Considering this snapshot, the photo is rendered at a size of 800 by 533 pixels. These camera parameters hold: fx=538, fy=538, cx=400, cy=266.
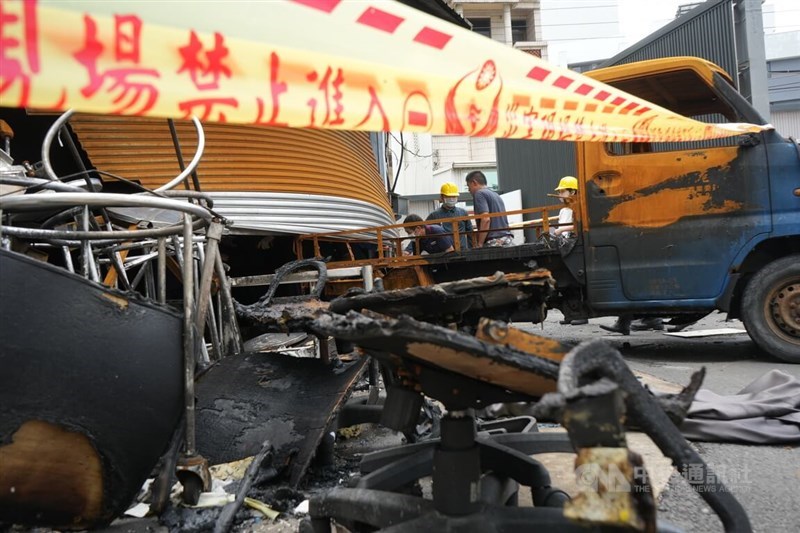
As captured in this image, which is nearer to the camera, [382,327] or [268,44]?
[382,327]

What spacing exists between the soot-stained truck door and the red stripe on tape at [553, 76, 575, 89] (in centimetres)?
223

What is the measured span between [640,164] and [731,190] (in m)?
0.72

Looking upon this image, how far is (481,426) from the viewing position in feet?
8.09

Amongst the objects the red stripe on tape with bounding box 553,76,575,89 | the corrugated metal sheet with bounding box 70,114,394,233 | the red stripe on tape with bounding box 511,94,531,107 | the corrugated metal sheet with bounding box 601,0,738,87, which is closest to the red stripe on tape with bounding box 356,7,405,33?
the red stripe on tape with bounding box 511,94,531,107

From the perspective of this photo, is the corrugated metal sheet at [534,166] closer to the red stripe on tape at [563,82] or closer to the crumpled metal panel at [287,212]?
the crumpled metal panel at [287,212]

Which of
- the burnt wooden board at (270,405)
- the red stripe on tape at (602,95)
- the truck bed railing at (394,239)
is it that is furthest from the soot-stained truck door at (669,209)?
the burnt wooden board at (270,405)

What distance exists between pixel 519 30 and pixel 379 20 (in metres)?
25.3

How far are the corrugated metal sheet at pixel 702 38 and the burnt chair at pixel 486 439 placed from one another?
7.15 m

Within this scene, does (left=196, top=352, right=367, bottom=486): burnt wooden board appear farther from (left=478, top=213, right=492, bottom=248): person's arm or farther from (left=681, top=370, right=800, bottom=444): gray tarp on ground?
(left=478, top=213, right=492, bottom=248): person's arm

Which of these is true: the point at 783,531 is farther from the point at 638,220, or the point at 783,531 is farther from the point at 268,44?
Result: the point at 638,220

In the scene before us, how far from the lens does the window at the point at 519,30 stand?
79.2ft

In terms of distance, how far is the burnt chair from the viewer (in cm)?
88

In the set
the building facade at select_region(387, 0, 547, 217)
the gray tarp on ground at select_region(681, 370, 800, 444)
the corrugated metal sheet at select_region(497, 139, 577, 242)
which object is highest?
the building facade at select_region(387, 0, 547, 217)

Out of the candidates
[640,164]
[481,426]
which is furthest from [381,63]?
[640,164]
